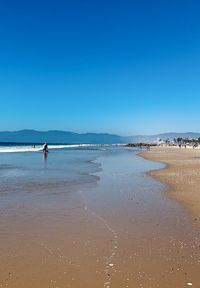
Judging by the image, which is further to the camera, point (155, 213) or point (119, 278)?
point (155, 213)

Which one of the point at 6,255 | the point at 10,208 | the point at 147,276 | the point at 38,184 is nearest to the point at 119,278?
the point at 147,276

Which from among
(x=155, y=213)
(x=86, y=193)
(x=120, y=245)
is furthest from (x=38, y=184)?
(x=120, y=245)

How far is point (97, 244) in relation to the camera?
8594 mm

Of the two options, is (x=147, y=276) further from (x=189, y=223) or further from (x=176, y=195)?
(x=176, y=195)

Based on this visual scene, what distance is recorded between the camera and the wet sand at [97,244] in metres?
6.63

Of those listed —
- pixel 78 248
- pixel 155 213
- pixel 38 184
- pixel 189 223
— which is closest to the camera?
pixel 78 248

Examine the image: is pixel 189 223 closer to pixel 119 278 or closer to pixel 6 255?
pixel 119 278

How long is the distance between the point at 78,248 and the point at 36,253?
3.13 ft

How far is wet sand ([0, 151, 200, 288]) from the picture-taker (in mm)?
6629

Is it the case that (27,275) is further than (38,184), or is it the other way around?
(38,184)

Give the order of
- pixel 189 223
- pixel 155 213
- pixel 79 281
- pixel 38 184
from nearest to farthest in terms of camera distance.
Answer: pixel 79 281 → pixel 189 223 → pixel 155 213 → pixel 38 184

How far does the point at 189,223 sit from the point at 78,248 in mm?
4003

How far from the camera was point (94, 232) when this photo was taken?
9.67 metres

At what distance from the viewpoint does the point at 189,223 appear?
1078cm
